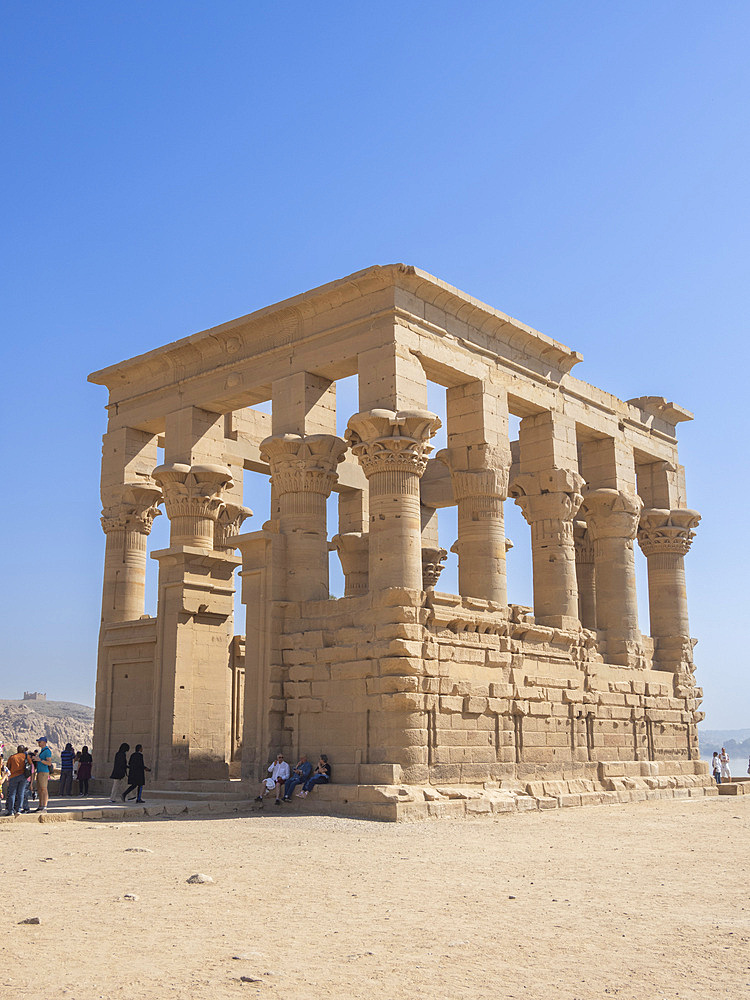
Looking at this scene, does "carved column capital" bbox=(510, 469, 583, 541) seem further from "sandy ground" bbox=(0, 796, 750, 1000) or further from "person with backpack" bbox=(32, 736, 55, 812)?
"person with backpack" bbox=(32, 736, 55, 812)

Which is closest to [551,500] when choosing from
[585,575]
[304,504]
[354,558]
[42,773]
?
[304,504]

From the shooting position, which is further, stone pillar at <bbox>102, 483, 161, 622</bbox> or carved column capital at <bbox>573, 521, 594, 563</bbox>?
carved column capital at <bbox>573, 521, 594, 563</bbox>

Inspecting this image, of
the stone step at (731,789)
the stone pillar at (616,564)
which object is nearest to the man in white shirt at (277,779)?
the stone pillar at (616,564)

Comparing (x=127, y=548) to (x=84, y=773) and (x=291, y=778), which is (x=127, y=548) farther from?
(x=291, y=778)

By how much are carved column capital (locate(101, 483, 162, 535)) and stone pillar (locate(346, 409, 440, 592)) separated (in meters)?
6.95

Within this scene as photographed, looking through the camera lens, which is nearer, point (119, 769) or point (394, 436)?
point (394, 436)

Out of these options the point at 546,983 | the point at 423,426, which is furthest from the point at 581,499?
the point at 546,983

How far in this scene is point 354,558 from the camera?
2553cm

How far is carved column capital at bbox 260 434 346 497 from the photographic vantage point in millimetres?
19281

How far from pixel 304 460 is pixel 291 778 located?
5.77 metres

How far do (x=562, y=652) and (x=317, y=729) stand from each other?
5634 mm

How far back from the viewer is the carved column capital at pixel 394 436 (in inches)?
704

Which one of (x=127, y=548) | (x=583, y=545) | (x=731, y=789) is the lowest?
(x=731, y=789)

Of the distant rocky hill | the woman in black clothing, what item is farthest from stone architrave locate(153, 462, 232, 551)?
the distant rocky hill
